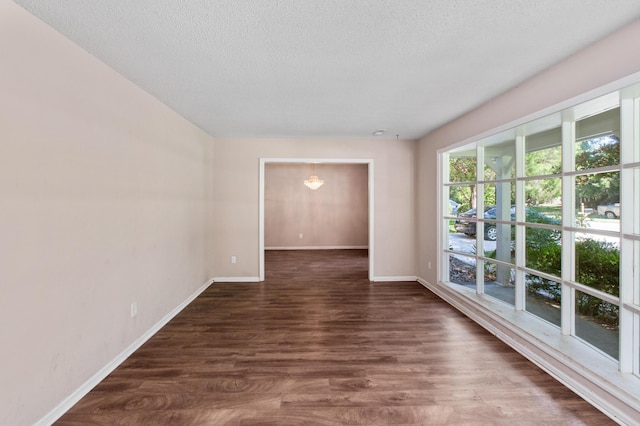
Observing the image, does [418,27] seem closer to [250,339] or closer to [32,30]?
[32,30]

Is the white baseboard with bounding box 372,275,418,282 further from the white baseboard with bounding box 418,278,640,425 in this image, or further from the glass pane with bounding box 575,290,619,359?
the glass pane with bounding box 575,290,619,359

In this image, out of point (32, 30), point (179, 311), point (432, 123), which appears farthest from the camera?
point (432, 123)

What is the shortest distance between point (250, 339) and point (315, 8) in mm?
2775

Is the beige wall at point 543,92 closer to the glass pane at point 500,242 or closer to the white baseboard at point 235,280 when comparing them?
the glass pane at point 500,242

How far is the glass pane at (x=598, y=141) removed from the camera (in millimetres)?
2035

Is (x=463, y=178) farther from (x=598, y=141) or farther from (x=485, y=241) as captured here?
(x=598, y=141)

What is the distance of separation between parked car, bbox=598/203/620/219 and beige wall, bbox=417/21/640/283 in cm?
85

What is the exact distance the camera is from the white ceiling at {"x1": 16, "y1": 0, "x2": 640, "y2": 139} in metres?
1.54

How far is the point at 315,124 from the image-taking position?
384 centimetres

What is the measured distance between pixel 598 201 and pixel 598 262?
0.48 metres

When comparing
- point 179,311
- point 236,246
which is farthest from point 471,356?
point 236,246

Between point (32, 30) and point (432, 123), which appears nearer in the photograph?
point (32, 30)

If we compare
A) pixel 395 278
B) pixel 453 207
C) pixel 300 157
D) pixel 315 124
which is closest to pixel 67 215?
pixel 315 124

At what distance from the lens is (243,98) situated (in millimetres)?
2865
